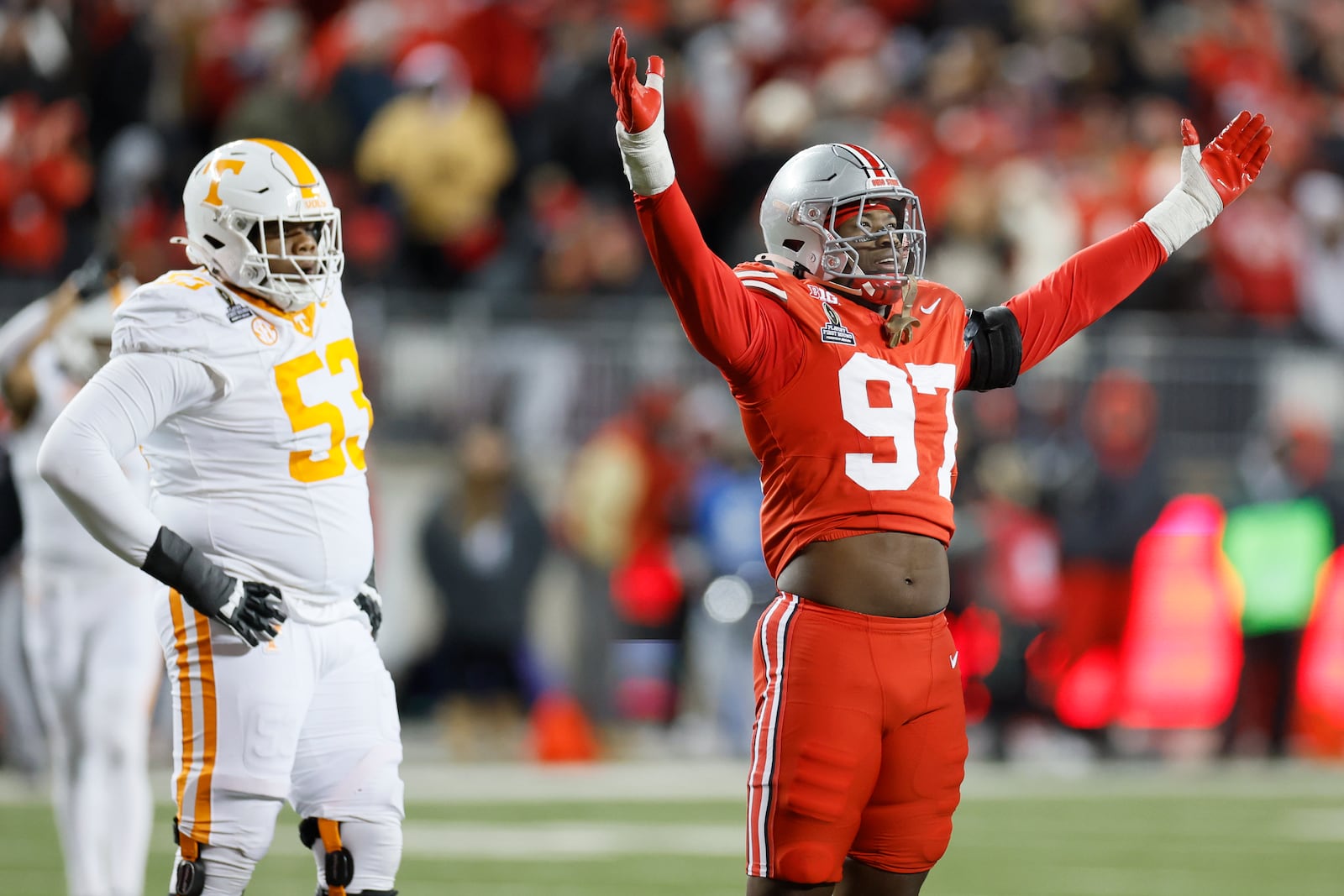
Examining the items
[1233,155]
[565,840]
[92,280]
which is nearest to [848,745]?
[1233,155]

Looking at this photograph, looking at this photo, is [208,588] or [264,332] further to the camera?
[264,332]

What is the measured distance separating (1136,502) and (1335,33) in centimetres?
528

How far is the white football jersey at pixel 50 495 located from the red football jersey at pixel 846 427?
90.3 inches

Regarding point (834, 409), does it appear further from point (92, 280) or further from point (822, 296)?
point (92, 280)

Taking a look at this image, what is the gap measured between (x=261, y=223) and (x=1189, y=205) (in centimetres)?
220

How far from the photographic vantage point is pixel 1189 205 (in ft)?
16.3

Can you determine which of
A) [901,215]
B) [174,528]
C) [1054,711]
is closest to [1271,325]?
[1054,711]

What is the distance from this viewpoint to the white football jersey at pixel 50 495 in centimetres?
611

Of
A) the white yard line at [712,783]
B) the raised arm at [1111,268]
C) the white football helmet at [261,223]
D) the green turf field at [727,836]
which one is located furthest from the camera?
the white yard line at [712,783]

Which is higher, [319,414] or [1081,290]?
[1081,290]

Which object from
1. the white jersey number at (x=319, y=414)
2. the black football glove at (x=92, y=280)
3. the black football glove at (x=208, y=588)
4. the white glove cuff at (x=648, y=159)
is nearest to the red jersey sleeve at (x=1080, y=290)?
the white glove cuff at (x=648, y=159)

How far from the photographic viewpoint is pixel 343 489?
465 cm

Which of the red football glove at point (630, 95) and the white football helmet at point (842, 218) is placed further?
the white football helmet at point (842, 218)

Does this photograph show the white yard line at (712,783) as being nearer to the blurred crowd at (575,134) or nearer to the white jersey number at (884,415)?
the blurred crowd at (575,134)
